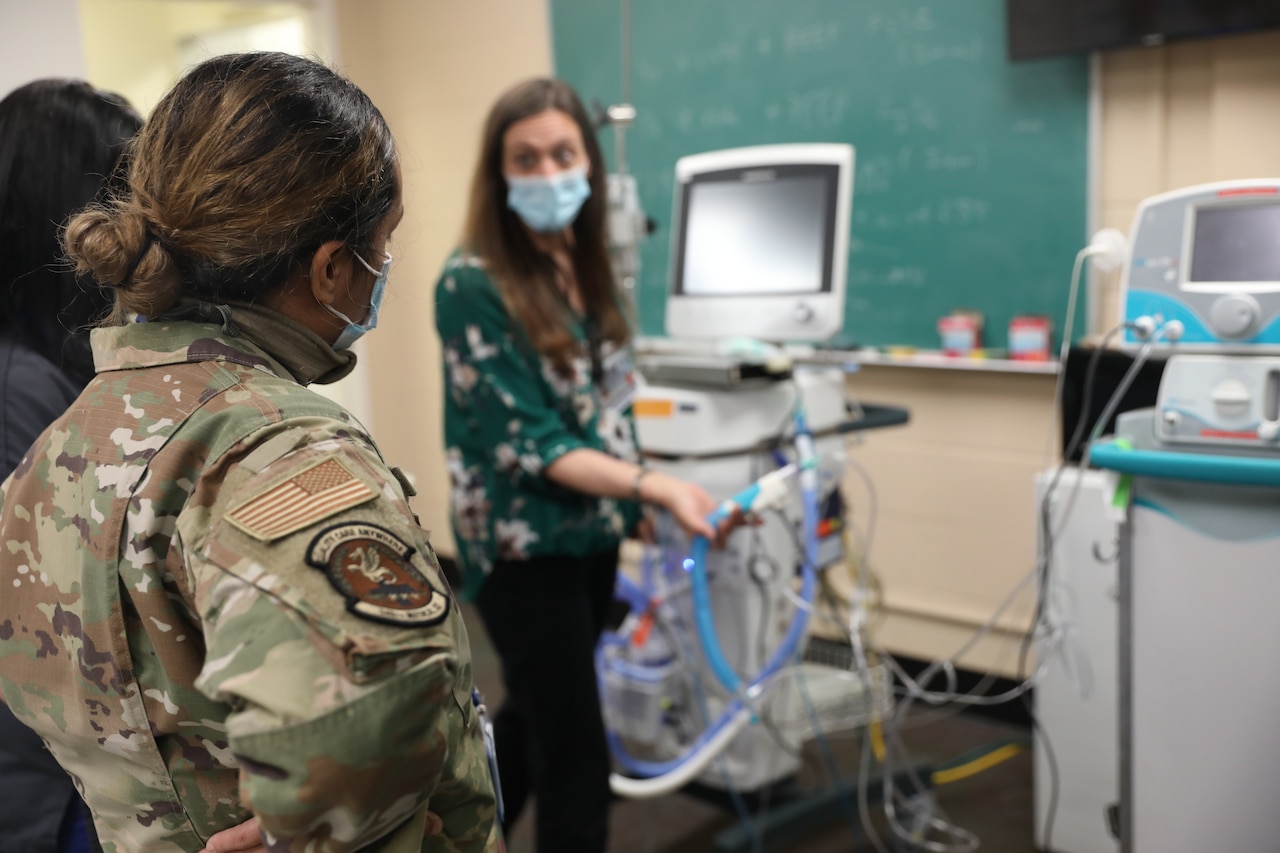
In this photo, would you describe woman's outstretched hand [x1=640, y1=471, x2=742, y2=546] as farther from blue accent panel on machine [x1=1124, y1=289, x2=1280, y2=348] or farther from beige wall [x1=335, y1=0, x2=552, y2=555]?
beige wall [x1=335, y1=0, x2=552, y2=555]

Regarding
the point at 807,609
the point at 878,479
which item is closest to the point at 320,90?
the point at 807,609

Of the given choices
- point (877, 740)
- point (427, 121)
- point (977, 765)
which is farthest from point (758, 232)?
point (427, 121)

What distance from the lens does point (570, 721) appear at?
6.15ft

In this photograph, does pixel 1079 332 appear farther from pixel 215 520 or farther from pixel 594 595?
pixel 215 520

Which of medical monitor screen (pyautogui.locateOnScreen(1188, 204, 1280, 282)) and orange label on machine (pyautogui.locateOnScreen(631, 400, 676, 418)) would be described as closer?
medical monitor screen (pyautogui.locateOnScreen(1188, 204, 1280, 282))

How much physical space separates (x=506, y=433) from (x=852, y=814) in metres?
1.31

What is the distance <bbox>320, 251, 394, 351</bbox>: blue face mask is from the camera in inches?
36.2

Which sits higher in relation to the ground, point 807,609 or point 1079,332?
point 1079,332

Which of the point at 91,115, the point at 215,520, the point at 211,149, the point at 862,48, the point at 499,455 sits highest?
the point at 862,48

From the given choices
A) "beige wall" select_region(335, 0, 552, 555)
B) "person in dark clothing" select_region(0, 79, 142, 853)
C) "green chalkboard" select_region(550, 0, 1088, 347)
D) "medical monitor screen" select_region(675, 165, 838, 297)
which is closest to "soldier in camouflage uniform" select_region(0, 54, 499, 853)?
"person in dark clothing" select_region(0, 79, 142, 853)

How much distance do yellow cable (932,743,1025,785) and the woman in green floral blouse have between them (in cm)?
110

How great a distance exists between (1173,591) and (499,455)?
1.02 meters

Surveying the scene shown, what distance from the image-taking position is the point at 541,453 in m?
1.79

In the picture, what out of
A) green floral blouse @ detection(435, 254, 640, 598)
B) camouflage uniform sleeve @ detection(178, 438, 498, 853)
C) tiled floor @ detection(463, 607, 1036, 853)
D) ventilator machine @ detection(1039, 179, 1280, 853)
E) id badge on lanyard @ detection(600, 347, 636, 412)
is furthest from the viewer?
tiled floor @ detection(463, 607, 1036, 853)
